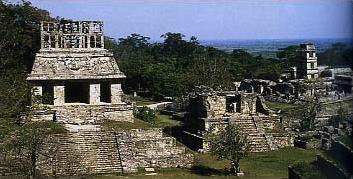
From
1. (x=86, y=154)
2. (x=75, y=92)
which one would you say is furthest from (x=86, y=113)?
(x=86, y=154)

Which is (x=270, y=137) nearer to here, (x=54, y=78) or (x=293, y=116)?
(x=293, y=116)

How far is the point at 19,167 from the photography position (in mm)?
12734

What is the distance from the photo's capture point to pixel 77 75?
65.8 feet

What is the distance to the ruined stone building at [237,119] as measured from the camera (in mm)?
19797

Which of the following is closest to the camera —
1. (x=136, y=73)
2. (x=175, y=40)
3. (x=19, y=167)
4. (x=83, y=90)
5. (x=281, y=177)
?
(x=19, y=167)

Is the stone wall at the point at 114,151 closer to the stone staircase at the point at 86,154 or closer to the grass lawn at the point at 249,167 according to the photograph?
the stone staircase at the point at 86,154

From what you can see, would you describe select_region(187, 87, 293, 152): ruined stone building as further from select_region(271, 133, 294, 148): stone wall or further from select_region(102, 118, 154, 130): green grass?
select_region(102, 118, 154, 130): green grass

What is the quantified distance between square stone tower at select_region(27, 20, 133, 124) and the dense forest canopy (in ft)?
3.51

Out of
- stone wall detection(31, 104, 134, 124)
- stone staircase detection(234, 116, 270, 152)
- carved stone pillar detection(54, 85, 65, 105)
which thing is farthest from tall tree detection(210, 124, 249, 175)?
carved stone pillar detection(54, 85, 65, 105)

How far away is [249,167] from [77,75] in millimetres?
7200

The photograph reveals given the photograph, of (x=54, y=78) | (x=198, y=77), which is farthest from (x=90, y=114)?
(x=198, y=77)

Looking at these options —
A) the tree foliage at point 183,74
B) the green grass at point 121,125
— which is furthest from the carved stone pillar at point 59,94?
the tree foliage at point 183,74

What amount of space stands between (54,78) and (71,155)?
187 inches

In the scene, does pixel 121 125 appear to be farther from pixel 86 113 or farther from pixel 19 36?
pixel 19 36
